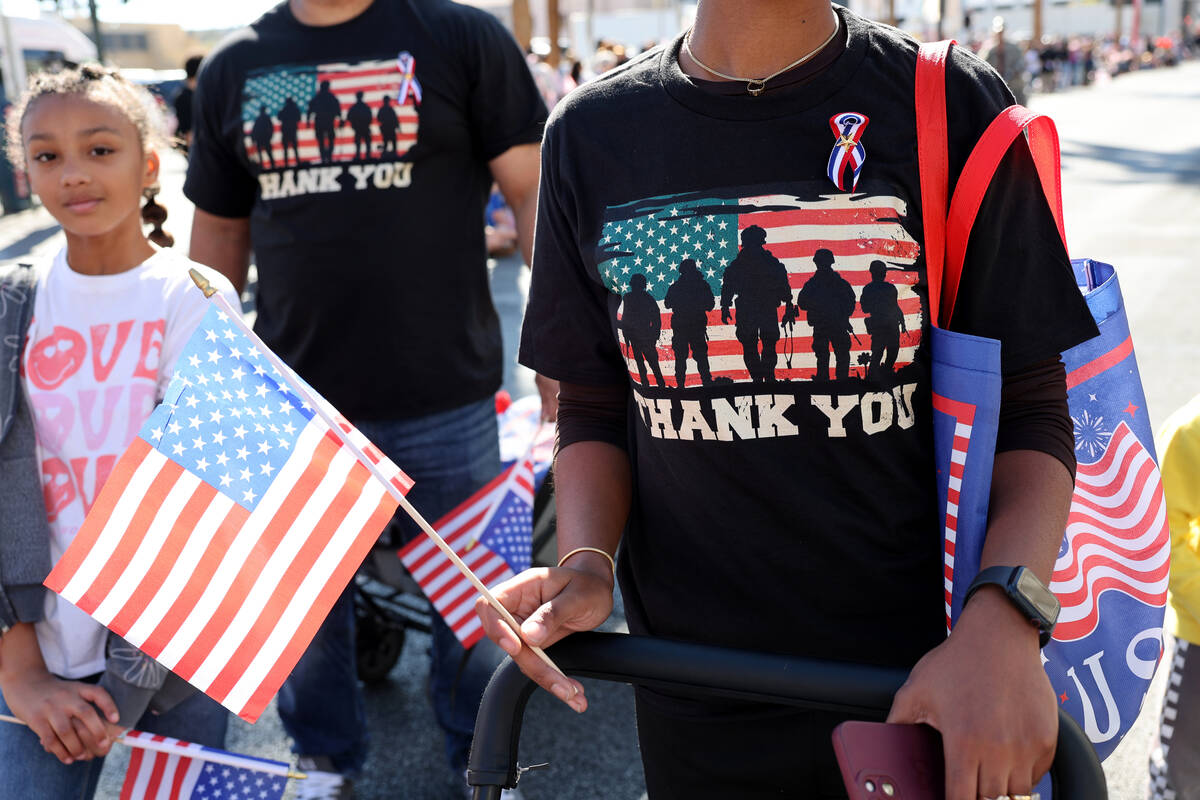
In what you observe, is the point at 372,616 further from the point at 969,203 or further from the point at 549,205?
the point at 969,203

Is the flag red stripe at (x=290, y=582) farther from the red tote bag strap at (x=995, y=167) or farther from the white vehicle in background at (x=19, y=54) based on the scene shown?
the white vehicle in background at (x=19, y=54)

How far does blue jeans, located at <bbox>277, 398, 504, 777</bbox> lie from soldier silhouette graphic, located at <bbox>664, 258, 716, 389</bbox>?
5.35 ft

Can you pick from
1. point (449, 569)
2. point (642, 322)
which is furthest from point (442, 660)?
point (642, 322)

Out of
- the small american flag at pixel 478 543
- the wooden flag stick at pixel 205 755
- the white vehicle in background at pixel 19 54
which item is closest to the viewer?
the wooden flag stick at pixel 205 755

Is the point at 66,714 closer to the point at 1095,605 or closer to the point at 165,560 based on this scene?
the point at 165,560

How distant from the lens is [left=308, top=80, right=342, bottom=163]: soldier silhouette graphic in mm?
2900

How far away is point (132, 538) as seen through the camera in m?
1.47

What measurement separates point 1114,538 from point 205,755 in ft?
5.44

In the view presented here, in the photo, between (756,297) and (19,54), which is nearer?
(756,297)

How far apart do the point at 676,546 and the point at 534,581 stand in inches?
11.9

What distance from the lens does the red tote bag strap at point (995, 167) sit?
1354 millimetres

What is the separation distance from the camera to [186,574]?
1480 mm

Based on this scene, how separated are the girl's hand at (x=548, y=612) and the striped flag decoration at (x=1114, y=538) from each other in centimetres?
64

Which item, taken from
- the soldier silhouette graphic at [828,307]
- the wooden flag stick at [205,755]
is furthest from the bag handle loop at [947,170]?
the wooden flag stick at [205,755]
